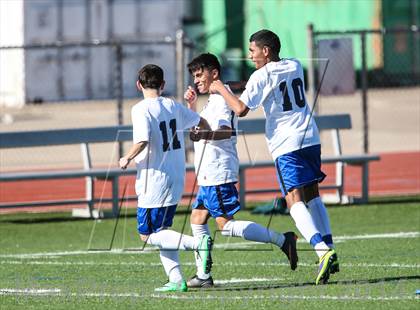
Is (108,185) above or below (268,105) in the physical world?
below

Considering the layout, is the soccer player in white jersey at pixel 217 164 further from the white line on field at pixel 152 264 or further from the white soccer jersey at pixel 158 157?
the white line on field at pixel 152 264

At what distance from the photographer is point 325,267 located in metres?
9.95

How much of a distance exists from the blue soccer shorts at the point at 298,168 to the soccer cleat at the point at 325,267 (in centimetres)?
68

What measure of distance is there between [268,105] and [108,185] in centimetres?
818

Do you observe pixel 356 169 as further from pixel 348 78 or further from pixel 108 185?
pixel 108 185

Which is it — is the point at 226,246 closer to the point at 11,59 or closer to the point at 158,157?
the point at 158,157

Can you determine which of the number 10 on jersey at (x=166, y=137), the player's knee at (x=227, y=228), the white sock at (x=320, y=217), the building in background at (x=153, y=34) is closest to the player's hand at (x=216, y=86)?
the number 10 on jersey at (x=166, y=137)

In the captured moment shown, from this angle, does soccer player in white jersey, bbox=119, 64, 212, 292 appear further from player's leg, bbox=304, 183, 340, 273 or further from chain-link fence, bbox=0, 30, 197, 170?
chain-link fence, bbox=0, 30, 197, 170

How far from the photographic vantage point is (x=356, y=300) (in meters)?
9.11

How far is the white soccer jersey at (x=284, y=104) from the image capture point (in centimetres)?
1026

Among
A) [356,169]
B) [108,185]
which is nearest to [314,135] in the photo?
[108,185]

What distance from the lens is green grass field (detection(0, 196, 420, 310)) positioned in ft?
30.6

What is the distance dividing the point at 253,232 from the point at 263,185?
9.29 m

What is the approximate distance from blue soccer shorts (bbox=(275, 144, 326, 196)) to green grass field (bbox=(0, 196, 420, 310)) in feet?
2.59
